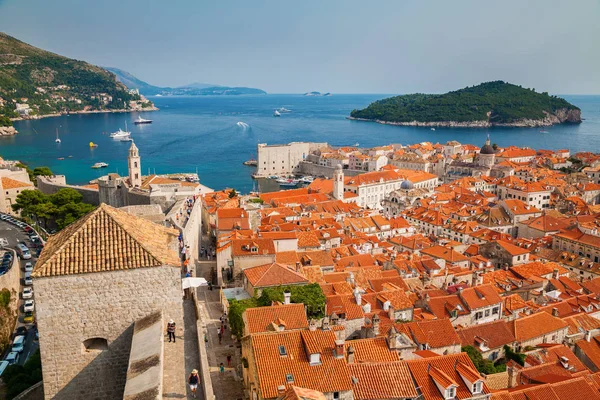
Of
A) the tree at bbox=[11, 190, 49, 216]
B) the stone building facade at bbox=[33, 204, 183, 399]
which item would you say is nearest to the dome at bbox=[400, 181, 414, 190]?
the tree at bbox=[11, 190, 49, 216]

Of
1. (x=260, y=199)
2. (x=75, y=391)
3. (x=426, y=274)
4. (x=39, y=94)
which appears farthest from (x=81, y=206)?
(x=39, y=94)

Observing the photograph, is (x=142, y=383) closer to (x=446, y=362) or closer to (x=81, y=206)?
(x=446, y=362)

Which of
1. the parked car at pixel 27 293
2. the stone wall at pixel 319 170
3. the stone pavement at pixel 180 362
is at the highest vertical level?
the stone pavement at pixel 180 362

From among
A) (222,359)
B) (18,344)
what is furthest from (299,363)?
(18,344)

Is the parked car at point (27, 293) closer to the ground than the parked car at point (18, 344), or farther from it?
farther from it

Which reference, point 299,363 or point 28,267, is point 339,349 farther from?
point 28,267

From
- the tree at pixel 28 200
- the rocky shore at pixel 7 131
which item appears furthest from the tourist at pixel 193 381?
the rocky shore at pixel 7 131

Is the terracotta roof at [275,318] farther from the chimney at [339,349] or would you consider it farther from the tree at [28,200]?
the tree at [28,200]
